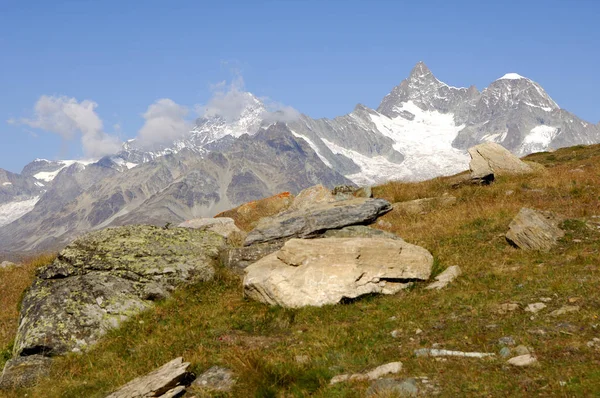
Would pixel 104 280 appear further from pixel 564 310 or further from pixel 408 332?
pixel 564 310

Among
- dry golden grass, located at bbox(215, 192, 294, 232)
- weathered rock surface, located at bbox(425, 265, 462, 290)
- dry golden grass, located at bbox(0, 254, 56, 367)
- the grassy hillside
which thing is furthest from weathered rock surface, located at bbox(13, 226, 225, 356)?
dry golden grass, located at bbox(215, 192, 294, 232)

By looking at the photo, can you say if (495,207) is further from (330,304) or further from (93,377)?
(93,377)

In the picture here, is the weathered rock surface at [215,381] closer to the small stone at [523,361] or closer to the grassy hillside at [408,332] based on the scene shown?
the grassy hillside at [408,332]

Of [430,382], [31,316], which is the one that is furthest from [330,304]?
[31,316]

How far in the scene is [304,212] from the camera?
902 inches

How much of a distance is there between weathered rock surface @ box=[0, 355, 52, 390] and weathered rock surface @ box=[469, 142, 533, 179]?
942 inches

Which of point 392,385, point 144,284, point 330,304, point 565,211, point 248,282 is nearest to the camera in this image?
point 392,385

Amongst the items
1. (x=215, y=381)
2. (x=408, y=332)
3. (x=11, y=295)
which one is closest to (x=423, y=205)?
(x=408, y=332)

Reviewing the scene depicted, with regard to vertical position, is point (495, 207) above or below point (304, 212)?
below

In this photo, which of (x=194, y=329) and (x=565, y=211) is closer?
(x=194, y=329)

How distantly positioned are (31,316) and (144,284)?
3.56 meters

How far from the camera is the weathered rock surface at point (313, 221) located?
21.4 meters

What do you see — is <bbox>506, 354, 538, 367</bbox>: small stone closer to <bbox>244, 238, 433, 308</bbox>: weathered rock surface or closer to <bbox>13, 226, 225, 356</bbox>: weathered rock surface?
<bbox>244, 238, 433, 308</bbox>: weathered rock surface

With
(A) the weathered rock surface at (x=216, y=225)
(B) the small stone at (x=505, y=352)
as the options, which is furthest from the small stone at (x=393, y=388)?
(A) the weathered rock surface at (x=216, y=225)
